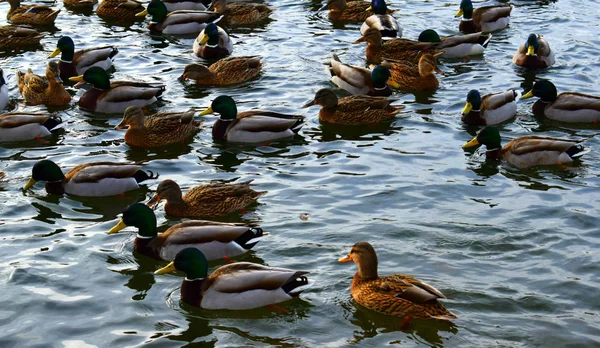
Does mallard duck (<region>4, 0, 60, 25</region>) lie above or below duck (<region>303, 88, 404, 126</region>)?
above

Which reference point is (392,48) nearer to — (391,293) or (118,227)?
(118,227)

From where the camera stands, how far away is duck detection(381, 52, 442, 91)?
15.6 metres

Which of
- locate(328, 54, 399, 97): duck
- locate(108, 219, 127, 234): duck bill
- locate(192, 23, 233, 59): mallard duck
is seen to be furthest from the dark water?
locate(192, 23, 233, 59): mallard duck

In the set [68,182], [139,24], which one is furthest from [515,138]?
[139,24]

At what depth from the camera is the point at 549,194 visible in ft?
38.5

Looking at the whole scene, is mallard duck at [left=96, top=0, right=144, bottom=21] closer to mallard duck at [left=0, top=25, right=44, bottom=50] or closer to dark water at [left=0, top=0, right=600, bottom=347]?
mallard duck at [left=0, top=25, right=44, bottom=50]

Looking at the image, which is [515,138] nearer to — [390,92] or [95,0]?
[390,92]

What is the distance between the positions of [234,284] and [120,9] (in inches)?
472

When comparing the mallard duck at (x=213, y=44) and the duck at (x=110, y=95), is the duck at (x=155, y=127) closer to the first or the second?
the duck at (x=110, y=95)

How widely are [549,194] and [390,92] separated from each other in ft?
14.8

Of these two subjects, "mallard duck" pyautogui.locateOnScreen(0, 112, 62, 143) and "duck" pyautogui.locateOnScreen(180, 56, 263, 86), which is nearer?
"mallard duck" pyautogui.locateOnScreen(0, 112, 62, 143)

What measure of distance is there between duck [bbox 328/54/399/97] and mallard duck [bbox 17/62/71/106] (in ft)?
14.3

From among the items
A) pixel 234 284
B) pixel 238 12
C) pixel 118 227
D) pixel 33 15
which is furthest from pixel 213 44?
pixel 234 284

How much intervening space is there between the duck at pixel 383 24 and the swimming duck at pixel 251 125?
4919 mm
